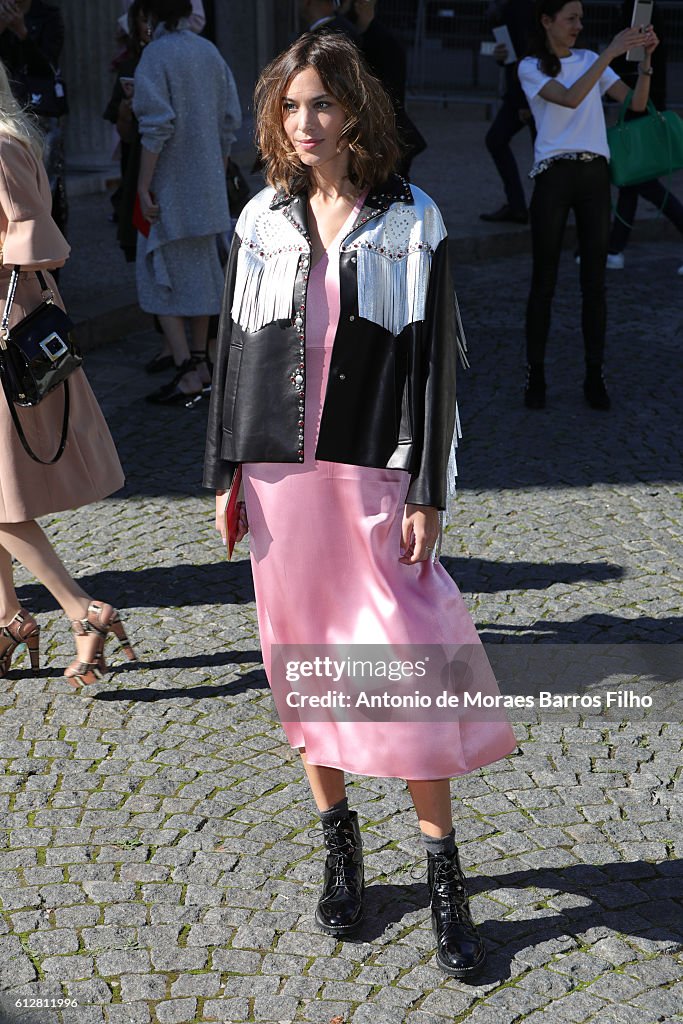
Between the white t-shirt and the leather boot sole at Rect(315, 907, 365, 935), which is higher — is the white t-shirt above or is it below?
above

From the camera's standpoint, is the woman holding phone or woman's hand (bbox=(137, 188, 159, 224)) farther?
woman's hand (bbox=(137, 188, 159, 224))

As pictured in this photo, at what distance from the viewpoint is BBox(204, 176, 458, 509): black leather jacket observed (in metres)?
2.96

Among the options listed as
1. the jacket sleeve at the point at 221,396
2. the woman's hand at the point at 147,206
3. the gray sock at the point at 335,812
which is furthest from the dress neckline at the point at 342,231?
the woman's hand at the point at 147,206

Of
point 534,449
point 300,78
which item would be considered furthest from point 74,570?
point 300,78

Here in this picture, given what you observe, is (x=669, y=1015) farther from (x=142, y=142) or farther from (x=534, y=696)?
(x=142, y=142)

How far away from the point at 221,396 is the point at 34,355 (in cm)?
106

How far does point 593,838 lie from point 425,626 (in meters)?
0.91

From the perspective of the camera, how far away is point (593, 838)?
3.57 meters

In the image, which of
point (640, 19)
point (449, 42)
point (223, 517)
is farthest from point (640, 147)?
point (449, 42)

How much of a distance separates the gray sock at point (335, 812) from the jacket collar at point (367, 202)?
1.34 metres

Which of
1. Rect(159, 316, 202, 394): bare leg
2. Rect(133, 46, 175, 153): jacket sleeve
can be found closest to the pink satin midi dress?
Rect(133, 46, 175, 153): jacket sleeve

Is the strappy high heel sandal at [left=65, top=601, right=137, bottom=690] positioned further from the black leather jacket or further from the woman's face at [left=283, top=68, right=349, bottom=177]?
the woman's face at [left=283, top=68, right=349, bottom=177]

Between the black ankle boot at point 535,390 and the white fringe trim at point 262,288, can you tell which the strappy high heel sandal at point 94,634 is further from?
the black ankle boot at point 535,390

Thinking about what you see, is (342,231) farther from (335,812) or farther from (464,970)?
(464,970)
